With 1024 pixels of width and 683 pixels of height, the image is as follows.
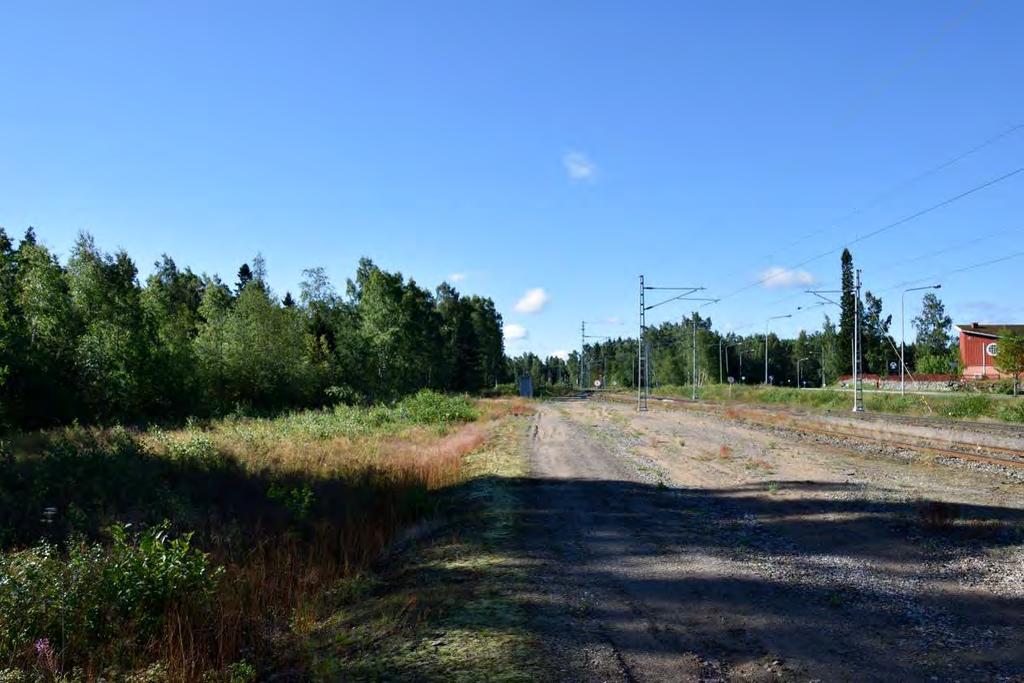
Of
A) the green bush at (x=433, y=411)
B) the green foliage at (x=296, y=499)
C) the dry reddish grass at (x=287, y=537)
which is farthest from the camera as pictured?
the green bush at (x=433, y=411)

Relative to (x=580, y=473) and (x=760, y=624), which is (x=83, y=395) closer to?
(x=580, y=473)

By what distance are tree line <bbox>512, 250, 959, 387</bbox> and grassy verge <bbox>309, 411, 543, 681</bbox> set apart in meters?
85.3

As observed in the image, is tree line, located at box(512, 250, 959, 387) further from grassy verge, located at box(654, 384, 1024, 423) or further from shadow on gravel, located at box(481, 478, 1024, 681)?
shadow on gravel, located at box(481, 478, 1024, 681)

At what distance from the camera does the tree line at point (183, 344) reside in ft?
110

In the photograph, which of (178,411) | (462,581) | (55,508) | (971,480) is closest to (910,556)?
(462,581)

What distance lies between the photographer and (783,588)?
720 cm

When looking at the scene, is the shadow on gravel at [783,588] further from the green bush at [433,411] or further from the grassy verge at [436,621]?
the green bush at [433,411]

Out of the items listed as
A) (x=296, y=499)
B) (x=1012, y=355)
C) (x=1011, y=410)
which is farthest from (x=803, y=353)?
(x=296, y=499)

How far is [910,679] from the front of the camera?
16.2ft

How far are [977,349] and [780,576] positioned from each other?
288ft

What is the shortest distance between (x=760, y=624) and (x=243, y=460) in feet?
51.7

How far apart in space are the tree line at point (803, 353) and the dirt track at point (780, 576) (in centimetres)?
8063

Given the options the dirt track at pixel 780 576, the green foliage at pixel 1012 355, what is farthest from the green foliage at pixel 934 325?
the dirt track at pixel 780 576

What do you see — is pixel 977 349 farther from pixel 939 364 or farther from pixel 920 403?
pixel 920 403
